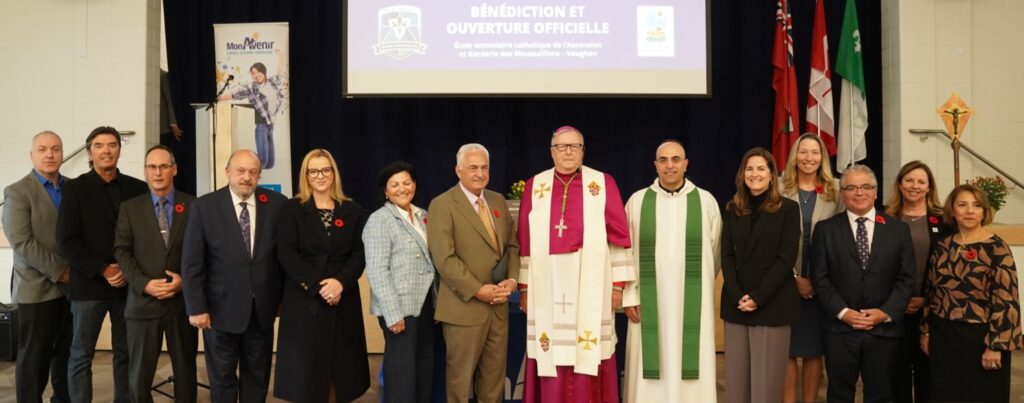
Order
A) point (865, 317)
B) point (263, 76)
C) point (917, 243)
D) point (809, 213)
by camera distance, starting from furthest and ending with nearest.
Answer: point (263, 76) → point (809, 213) → point (917, 243) → point (865, 317)

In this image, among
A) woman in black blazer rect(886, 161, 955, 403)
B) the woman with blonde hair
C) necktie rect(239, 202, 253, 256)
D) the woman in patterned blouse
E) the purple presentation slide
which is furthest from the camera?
the purple presentation slide

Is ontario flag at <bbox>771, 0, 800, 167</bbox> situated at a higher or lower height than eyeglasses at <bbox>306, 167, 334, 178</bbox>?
higher

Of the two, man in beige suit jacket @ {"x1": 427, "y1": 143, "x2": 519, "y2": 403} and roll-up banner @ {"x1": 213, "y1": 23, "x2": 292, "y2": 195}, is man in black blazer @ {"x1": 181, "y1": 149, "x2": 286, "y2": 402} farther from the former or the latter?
roll-up banner @ {"x1": 213, "y1": 23, "x2": 292, "y2": 195}

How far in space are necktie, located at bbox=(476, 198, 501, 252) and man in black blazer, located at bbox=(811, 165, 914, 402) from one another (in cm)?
146

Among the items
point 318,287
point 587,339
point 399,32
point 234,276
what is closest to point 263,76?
point 399,32

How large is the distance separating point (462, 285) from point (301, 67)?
4.42m

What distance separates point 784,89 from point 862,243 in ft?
11.2

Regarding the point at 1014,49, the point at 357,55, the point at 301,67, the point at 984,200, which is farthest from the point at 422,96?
the point at 1014,49

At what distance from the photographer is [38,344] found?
143 inches

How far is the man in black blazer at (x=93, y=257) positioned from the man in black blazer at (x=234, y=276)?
487mm

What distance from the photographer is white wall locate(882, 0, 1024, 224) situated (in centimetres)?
636

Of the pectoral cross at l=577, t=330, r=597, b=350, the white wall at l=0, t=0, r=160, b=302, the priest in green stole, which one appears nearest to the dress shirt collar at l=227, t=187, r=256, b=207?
the pectoral cross at l=577, t=330, r=597, b=350

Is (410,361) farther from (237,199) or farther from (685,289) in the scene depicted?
(685,289)

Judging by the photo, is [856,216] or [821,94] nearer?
[856,216]
